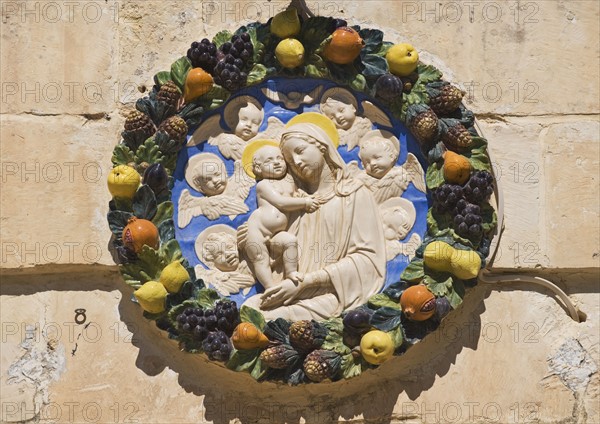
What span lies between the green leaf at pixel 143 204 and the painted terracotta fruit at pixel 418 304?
1.17m

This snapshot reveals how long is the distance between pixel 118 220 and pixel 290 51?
1.06 m

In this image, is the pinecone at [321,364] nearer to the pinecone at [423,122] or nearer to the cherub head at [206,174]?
the cherub head at [206,174]

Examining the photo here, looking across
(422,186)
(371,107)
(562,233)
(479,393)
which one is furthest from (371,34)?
(479,393)

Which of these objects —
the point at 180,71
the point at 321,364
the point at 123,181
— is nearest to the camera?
the point at 321,364

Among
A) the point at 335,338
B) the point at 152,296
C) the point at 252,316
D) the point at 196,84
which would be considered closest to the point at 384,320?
the point at 335,338

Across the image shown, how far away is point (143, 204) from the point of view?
634cm

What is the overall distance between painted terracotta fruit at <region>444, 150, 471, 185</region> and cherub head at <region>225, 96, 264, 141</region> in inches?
34.2

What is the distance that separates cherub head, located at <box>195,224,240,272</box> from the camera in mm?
6363

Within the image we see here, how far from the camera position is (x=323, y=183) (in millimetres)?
6438

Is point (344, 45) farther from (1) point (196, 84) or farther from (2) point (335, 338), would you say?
(2) point (335, 338)

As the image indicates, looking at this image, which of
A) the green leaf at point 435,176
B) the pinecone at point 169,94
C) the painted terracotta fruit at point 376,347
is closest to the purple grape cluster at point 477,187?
the green leaf at point 435,176

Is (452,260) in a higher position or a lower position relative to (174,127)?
lower

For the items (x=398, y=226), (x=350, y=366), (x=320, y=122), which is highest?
(x=320, y=122)

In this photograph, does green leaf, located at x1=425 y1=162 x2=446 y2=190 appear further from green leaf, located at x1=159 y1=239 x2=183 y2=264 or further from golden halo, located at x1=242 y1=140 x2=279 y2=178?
green leaf, located at x1=159 y1=239 x2=183 y2=264
